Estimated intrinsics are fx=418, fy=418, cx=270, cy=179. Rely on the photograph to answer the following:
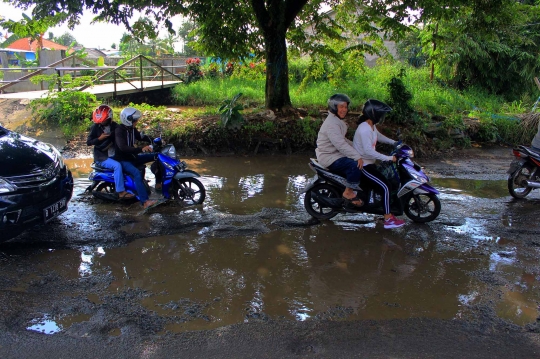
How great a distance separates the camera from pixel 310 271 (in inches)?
179

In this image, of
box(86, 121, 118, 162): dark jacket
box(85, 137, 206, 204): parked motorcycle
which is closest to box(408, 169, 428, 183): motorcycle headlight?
box(85, 137, 206, 204): parked motorcycle

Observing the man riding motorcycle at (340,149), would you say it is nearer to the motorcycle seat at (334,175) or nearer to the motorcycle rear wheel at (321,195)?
the motorcycle seat at (334,175)

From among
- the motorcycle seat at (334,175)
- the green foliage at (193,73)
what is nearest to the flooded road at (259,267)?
the motorcycle seat at (334,175)

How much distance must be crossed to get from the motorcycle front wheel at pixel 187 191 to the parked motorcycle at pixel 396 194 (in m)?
1.70

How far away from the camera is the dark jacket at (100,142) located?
630 cm

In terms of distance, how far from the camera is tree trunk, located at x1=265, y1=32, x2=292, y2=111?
1080cm

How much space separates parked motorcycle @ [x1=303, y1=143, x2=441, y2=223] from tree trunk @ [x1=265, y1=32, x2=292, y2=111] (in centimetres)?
549

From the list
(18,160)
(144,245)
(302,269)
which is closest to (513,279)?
(302,269)

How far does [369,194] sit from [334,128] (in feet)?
3.42

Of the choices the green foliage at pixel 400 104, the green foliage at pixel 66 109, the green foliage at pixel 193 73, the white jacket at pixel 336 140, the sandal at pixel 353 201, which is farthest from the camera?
the green foliage at pixel 193 73

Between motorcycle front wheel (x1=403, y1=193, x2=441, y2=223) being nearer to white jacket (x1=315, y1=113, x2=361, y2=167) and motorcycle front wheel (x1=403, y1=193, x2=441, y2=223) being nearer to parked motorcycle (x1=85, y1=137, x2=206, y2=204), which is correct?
white jacket (x1=315, y1=113, x2=361, y2=167)

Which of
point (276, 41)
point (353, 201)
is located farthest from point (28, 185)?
point (276, 41)

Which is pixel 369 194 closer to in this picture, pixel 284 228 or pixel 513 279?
pixel 284 228

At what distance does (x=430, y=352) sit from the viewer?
3.17 meters
